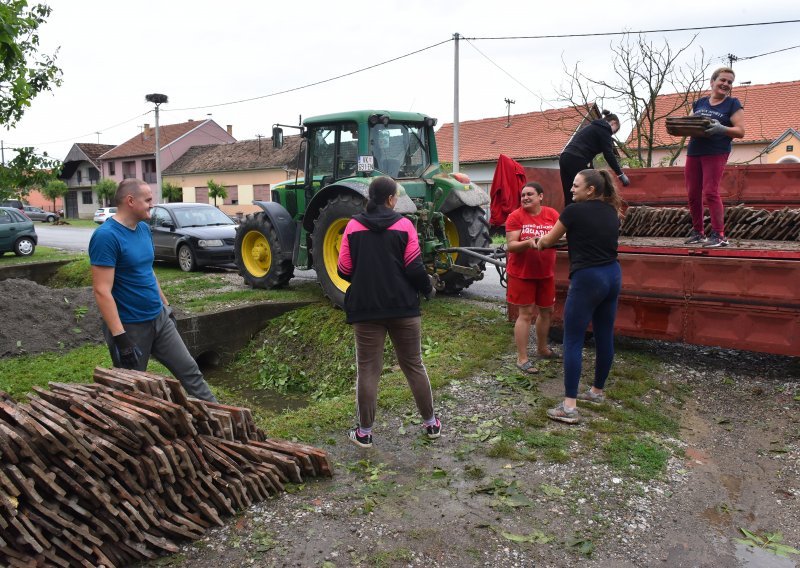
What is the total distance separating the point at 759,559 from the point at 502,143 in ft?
123

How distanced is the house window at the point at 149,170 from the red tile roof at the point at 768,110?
1687 inches

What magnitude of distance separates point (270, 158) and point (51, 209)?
112ft

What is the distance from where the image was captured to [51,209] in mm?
70688

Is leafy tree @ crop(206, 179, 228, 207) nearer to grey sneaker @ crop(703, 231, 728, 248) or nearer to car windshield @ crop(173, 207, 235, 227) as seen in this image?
car windshield @ crop(173, 207, 235, 227)

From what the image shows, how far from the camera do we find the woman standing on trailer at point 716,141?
627cm

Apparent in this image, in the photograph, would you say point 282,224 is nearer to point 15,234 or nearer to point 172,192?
point 15,234

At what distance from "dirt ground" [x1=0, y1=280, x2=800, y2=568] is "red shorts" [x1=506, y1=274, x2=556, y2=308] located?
92 cm

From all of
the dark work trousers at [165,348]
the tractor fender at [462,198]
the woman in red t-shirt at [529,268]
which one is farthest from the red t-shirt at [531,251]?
the tractor fender at [462,198]

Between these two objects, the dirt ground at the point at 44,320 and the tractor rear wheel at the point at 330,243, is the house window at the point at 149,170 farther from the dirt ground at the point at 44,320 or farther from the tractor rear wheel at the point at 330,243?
the tractor rear wheel at the point at 330,243

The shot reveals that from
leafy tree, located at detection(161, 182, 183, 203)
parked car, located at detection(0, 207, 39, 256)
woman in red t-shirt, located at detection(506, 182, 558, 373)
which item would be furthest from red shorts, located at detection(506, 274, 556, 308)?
leafy tree, located at detection(161, 182, 183, 203)

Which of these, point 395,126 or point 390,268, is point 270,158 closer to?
point 395,126

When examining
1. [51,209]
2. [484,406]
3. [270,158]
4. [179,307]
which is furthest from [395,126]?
[51,209]

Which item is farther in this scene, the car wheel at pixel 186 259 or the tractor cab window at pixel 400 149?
the car wheel at pixel 186 259

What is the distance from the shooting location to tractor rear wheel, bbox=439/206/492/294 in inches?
377
